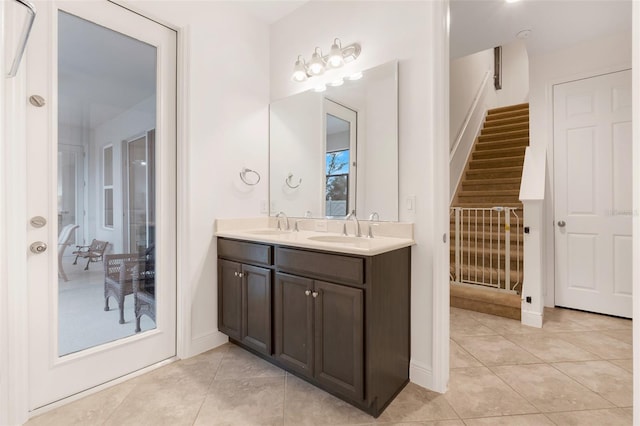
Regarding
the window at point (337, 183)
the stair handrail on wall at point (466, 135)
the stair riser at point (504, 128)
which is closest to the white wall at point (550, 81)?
the stair handrail on wall at point (466, 135)

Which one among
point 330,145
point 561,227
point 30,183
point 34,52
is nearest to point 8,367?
point 30,183

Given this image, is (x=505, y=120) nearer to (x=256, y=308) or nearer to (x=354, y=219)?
(x=354, y=219)

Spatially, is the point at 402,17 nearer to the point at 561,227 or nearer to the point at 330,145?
the point at 330,145

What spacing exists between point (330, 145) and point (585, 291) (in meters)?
3.06

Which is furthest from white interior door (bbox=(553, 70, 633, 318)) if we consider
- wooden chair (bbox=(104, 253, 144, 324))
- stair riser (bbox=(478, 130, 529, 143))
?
wooden chair (bbox=(104, 253, 144, 324))

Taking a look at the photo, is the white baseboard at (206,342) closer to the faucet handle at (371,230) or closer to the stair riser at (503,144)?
the faucet handle at (371,230)

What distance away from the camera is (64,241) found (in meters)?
1.78

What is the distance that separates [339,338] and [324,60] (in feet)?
6.54

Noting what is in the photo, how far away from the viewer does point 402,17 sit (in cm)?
200

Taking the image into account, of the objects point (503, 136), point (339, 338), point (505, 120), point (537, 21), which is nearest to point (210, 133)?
point (339, 338)

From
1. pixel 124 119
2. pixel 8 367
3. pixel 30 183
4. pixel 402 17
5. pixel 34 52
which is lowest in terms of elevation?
pixel 8 367

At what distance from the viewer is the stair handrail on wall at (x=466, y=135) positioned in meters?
4.90

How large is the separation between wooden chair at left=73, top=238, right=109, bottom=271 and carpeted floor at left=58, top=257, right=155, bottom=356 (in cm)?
3

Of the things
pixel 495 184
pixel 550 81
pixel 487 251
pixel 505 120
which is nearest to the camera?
pixel 550 81
